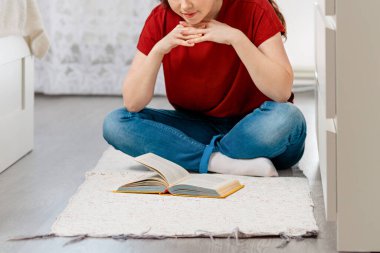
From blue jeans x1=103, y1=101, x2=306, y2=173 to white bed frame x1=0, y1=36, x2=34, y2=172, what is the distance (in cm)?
28

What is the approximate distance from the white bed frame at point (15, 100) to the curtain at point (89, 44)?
1.13 meters

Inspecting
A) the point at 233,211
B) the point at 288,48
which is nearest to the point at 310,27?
the point at 288,48

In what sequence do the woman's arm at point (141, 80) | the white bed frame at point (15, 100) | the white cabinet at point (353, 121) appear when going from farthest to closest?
1. the white bed frame at point (15, 100)
2. the woman's arm at point (141, 80)
3. the white cabinet at point (353, 121)

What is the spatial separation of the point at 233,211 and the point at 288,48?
2021mm

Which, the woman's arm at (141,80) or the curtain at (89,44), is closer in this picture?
the woman's arm at (141,80)

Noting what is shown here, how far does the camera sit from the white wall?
348 centimetres

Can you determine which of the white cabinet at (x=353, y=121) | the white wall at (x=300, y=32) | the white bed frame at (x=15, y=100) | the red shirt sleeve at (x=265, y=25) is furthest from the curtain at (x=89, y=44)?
the white cabinet at (x=353, y=121)

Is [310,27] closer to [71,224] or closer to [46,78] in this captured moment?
[46,78]

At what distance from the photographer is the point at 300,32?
11.5 feet

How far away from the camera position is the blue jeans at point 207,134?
1.99m

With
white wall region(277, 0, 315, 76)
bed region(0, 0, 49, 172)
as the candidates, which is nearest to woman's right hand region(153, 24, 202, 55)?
bed region(0, 0, 49, 172)

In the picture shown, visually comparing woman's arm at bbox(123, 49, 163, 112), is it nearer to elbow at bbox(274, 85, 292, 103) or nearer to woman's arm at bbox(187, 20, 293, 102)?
woman's arm at bbox(187, 20, 293, 102)

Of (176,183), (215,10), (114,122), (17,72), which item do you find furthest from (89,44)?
(176,183)

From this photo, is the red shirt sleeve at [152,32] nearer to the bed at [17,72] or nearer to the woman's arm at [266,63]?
the woman's arm at [266,63]
